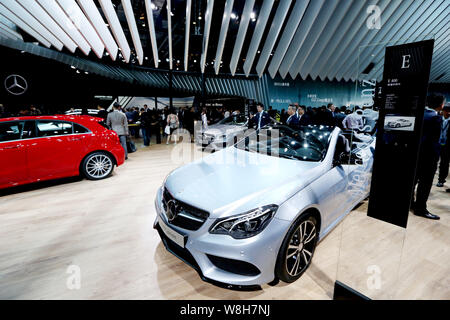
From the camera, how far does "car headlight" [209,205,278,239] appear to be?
1778mm

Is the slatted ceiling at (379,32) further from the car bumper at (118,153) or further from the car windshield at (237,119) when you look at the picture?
the car bumper at (118,153)

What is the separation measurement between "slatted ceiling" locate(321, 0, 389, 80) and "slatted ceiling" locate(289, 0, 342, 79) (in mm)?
1709

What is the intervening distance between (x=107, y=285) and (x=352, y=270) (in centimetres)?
236

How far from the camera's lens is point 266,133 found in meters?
3.36

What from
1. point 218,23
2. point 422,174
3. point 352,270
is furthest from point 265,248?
point 218,23

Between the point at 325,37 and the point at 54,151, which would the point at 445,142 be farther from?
the point at 325,37

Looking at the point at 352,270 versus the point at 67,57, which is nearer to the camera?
the point at 352,270

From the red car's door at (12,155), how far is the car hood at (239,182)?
3.33 m

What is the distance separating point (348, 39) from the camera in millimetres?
13461

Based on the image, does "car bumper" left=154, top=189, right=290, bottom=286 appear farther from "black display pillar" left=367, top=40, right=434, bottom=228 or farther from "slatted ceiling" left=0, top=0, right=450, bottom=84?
"slatted ceiling" left=0, top=0, right=450, bottom=84

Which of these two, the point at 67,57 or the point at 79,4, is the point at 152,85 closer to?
the point at 67,57

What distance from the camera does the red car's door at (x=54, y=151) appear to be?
13.8 ft

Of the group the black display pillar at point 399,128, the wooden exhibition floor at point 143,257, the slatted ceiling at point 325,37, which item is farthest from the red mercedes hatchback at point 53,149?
the slatted ceiling at point 325,37

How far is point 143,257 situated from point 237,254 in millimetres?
1347
